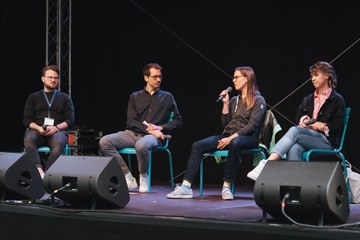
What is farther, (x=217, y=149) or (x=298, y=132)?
(x=217, y=149)

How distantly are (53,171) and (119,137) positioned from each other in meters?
1.28

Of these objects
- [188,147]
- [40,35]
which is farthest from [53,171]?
[40,35]

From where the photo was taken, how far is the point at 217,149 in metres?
4.41

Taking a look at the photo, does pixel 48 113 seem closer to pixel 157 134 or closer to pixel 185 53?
pixel 157 134

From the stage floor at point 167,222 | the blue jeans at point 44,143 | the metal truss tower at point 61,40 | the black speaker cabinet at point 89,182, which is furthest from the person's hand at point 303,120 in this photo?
the metal truss tower at point 61,40

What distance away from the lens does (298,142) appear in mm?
3975

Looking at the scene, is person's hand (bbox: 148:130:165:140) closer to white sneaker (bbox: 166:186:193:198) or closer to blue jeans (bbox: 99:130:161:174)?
blue jeans (bbox: 99:130:161:174)

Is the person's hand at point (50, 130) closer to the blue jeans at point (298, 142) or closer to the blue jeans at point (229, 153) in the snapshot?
the blue jeans at point (229, 153)

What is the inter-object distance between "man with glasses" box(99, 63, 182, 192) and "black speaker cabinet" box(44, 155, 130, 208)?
1.13 metres

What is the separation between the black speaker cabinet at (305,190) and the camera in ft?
8.80

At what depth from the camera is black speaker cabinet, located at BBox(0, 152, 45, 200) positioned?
151 inches

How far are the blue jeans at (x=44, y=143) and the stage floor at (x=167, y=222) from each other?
1099 mm

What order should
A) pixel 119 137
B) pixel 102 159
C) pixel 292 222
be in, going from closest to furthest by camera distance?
pixel 292 222 → pixel 102 159 → pixel 119 137

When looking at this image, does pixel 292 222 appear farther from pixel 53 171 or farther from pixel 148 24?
pixel 148 24
